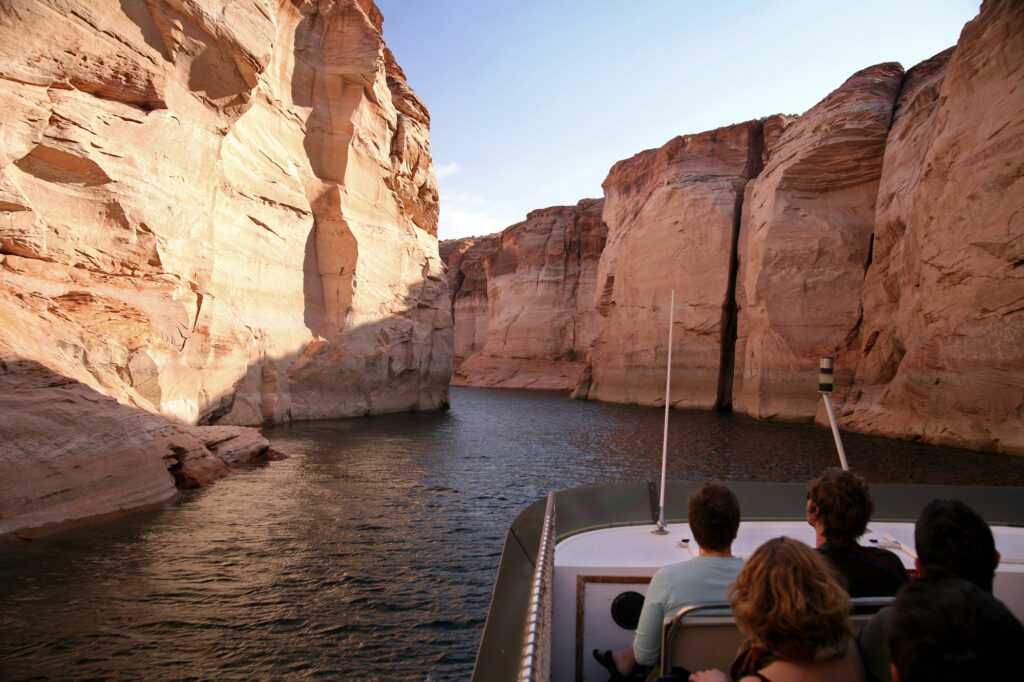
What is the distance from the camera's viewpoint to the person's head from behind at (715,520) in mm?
2260

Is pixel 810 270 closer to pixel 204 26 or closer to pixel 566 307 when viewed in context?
pixel 204 26

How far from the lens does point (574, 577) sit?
2.95m

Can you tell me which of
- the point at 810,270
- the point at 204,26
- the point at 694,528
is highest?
the point at 204,26

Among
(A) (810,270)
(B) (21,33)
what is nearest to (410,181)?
(B) (21,33)

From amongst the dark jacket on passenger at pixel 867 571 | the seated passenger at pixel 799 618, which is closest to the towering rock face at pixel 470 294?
the dark jacket on passenger at pixel 867 571

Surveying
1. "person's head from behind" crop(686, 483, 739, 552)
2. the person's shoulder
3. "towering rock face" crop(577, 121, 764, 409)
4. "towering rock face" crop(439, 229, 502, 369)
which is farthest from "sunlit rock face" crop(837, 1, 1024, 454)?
"towering rock face" crop(439, 229, 502, 369)

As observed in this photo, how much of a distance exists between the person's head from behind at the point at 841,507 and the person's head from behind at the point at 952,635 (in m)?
1.20

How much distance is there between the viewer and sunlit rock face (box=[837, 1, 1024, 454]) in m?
12.8

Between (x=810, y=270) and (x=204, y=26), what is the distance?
2123cm

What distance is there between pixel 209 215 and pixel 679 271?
73.2 feet

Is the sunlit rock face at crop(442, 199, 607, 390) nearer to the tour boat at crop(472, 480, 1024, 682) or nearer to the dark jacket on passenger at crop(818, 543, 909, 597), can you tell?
the tour boat at crop(472, 480, 1024, 682)

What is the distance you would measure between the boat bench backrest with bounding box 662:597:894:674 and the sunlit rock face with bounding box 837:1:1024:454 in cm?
1450

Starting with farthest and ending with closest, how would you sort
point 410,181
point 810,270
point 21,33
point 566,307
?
point 566,307, point 410,181, point 810,270, point 21,33

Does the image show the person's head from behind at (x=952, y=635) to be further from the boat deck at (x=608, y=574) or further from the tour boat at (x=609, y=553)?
the boat deck at (x=608, y=574)
